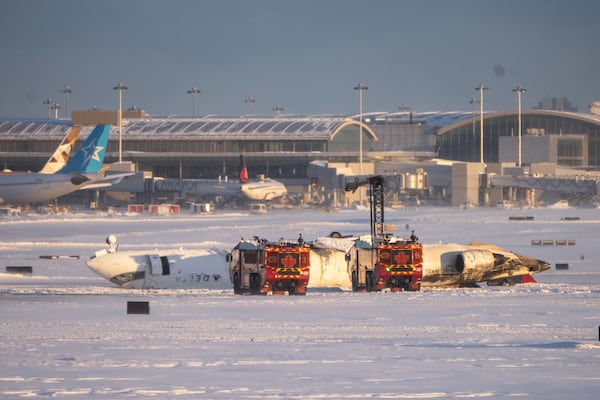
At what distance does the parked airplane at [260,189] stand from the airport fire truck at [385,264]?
118071 mm

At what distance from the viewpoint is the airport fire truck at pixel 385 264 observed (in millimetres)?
60250

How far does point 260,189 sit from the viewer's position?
183 meters

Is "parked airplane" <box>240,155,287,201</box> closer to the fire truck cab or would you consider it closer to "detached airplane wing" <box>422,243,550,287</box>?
"detached airplane wing" <box>422,243,550,287</box>

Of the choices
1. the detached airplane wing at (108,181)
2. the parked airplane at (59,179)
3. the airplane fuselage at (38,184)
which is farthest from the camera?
the detached airplane wing at (108,181)

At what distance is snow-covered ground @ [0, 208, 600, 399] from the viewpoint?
101 feet

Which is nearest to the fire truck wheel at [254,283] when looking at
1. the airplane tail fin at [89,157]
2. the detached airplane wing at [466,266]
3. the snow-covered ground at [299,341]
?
the snow-covered ground at [299,341]

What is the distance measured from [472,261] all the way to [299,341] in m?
25.9

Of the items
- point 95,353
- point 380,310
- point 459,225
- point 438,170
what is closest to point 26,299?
point 380,310

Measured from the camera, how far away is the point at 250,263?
59.5 meters

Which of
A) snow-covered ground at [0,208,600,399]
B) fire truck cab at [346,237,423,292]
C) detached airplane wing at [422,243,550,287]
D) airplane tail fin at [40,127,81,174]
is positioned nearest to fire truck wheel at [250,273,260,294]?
snow-covered ground at [0,208,600,399]

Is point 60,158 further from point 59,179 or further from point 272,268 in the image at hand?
point 272,268

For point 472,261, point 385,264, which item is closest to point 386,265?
point 385,264

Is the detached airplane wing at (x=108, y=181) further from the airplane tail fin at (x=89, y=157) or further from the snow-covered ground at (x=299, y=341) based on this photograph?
the snow-covered ground at (x=299, y=341)

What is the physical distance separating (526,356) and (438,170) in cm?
15450
